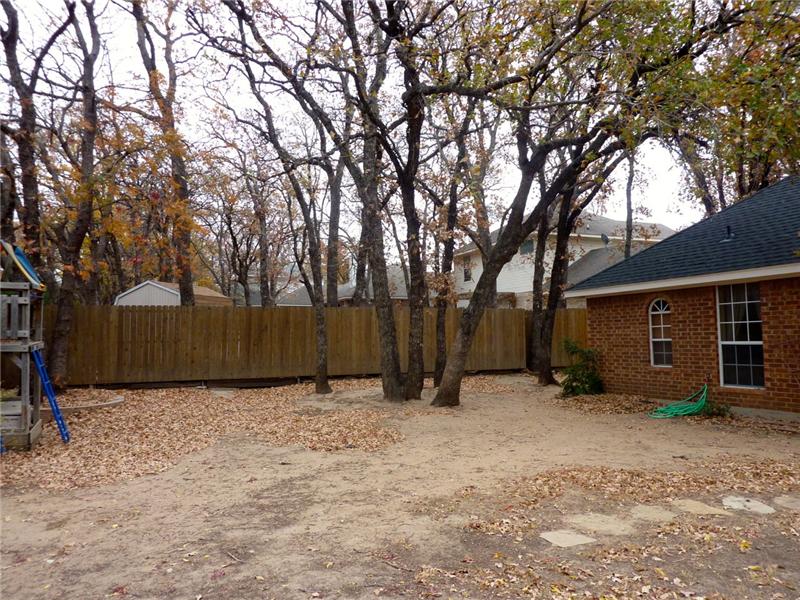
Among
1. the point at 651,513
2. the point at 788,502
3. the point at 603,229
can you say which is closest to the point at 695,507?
the point at 651,513

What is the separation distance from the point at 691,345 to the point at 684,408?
4.19 ft

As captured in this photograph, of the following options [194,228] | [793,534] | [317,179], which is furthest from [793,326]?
[317,179]

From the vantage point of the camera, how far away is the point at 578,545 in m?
3.94

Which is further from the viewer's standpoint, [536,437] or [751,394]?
[751,394]

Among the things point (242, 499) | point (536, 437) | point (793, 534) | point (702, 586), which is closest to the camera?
point (702, 586)

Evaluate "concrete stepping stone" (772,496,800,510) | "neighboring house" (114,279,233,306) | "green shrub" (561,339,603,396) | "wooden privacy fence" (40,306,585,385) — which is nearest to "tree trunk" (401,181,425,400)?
"green shrub" (561,339,603,396)

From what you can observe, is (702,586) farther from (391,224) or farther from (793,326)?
(391,224)

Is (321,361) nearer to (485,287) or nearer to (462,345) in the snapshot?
(462,345)

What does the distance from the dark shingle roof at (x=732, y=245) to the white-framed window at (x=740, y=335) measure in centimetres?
56

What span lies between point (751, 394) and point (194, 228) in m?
11.1

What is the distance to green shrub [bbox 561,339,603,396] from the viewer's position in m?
12.3

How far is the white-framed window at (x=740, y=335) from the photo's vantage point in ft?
30.7

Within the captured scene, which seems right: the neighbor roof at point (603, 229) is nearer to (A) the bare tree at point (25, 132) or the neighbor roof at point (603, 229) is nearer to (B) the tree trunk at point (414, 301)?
(B) the tree trunk at point (414, 301)

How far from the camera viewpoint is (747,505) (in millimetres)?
4812
